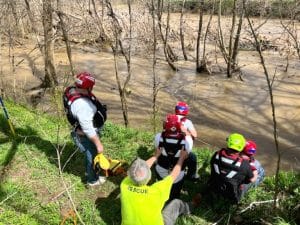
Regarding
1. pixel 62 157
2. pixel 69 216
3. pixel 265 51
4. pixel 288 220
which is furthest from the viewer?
pixel 265 51

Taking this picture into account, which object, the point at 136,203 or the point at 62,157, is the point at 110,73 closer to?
the point at 62,157

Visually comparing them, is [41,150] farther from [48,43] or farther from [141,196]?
[48,43]

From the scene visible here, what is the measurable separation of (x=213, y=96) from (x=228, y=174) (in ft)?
27.2

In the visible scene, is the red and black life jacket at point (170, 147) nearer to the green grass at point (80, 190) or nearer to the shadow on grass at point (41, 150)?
the green grass at point (80, 190)

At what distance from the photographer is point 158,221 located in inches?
162

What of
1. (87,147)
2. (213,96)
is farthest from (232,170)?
(213,96)

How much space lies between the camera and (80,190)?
221 inches

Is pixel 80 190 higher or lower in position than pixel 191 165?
lower

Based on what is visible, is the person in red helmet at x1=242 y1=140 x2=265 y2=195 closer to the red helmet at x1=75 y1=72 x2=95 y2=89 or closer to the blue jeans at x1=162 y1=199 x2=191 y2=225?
the blue jeans at x1=162 y1=199 x2=191 y2=225

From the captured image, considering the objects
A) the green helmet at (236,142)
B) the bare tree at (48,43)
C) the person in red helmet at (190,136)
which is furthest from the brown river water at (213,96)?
the green helmet at (236,142)

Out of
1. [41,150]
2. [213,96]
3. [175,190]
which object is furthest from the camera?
[213,96]

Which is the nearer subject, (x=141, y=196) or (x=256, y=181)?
(x=141, y=196)

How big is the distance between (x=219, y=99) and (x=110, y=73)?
15.2 feet

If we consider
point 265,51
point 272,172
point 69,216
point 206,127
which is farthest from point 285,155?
point 265,51
